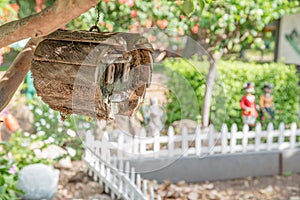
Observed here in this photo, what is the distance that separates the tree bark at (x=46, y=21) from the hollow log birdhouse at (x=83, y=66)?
19 cm

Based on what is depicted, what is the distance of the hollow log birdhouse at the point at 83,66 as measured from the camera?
1.27m

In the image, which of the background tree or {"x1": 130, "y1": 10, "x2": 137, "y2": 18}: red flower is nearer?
the background tree

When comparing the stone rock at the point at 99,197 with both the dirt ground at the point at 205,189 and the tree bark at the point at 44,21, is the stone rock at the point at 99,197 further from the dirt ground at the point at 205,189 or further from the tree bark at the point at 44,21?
the tree bark at the point at 44,21

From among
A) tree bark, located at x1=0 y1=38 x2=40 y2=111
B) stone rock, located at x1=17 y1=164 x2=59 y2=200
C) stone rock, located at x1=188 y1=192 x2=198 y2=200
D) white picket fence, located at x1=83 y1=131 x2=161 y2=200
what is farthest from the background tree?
tree bark, located at x1=0 y1=38 x2=40 y2=111

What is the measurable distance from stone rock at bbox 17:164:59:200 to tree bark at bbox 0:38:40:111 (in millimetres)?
2564

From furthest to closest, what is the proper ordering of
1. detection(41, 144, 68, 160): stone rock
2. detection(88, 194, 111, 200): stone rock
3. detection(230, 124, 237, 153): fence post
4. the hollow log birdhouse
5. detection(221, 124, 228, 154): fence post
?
detection(230, 124, 237, 153): fence post → detection(221, 124, 228, 154): fence post → detection(41, 144, 68, 160): stone rock → detection(88, 194, 111, 200): stone rock → the hollow log birdhouse

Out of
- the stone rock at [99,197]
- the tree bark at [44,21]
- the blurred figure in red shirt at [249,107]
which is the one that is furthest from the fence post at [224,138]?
the tree bark at [44,21]

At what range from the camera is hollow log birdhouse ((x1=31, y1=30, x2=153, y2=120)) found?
4.18 feet

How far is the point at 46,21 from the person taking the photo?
42.3 inches

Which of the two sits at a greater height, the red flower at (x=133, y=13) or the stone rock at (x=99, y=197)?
the red flower at (x=133, y=13)

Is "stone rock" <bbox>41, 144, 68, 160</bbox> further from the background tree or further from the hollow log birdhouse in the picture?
the hollow log birdhouse

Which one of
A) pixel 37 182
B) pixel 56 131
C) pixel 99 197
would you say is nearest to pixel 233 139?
pixel 99 197

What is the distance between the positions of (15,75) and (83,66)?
1.33 ft

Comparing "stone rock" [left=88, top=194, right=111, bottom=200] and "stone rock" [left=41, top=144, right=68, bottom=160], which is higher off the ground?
"stone rock" [left=41, top=144, right=68, bottom=160]
